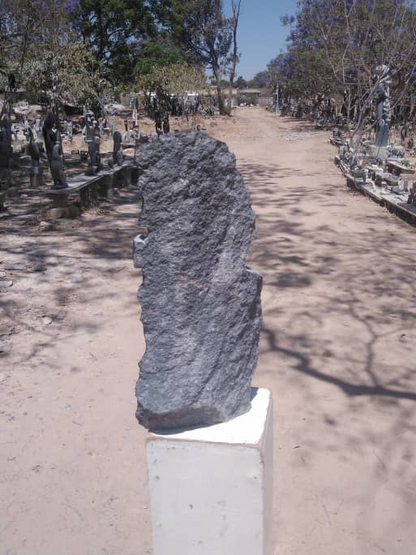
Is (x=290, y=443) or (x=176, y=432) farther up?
(x=176, y=432)

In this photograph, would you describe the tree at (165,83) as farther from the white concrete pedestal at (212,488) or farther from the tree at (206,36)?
the white concrete pedestal at (212,488)

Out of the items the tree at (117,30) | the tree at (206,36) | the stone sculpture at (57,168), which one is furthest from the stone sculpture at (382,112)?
the tree at (206,36)

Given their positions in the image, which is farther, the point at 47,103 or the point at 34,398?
the point at 47,103

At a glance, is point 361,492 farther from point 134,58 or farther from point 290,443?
point 134,58

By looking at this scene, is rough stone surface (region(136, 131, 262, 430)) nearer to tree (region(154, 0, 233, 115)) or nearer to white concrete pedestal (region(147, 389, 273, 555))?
white concrete pedestal (region(147, 389, 273, 555))

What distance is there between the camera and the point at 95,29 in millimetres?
24953

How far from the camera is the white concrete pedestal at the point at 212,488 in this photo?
6.16 feet

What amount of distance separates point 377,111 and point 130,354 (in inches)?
509

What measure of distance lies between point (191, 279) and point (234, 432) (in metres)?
0.57

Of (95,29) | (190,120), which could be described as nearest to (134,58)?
(95,29)

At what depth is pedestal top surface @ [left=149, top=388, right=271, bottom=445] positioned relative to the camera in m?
1.89

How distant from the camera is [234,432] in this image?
195 cm

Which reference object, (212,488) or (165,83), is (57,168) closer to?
(212,488)

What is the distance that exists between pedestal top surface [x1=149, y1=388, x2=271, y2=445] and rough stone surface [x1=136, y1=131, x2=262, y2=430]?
1.5 inches
